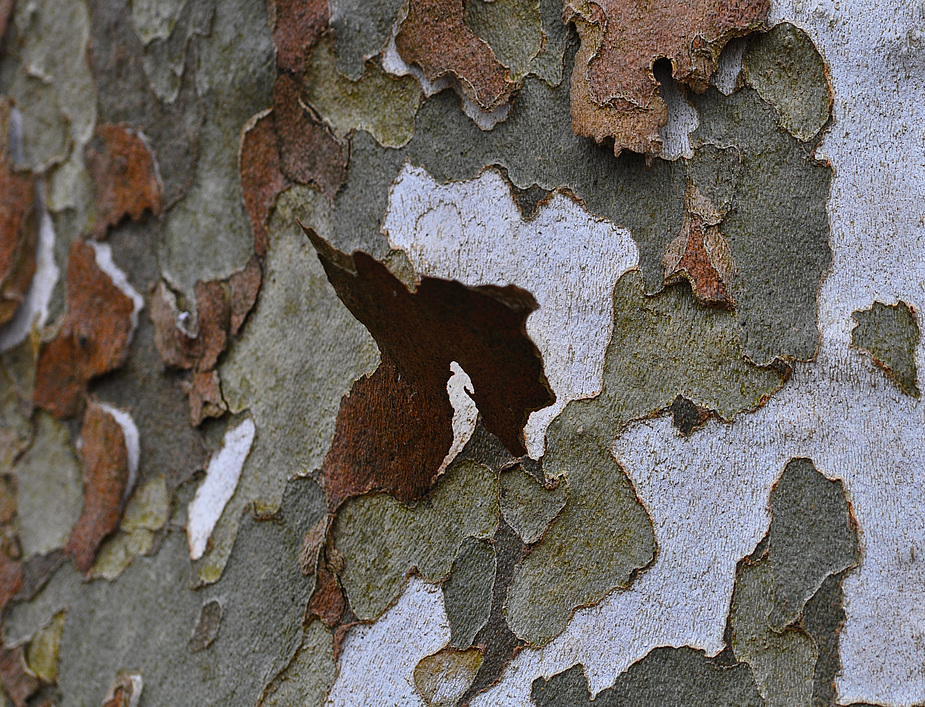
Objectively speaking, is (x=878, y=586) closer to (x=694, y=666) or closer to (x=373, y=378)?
(x=694, y=666)

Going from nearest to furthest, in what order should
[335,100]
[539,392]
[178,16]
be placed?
[539,392], [335,100], [178,16]

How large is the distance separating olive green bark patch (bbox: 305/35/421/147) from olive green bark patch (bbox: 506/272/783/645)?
29 cm

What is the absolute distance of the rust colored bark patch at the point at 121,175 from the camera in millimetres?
1071

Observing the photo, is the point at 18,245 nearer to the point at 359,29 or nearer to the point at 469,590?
the point at 359,29

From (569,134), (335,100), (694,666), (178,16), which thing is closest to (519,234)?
(569,134)

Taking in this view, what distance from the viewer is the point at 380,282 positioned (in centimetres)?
66

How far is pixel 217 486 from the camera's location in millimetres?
948

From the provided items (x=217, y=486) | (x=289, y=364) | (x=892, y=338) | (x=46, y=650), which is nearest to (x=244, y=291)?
(x=289, y=364)

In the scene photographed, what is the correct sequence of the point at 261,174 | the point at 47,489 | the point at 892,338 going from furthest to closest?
1. the point at 47,489
2. the point at 261,174
3. the point at 892,338

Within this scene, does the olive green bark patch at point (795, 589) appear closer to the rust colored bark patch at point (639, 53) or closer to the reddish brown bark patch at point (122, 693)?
the rust colored bark patch at point (639, 53)

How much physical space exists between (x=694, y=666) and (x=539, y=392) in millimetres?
301

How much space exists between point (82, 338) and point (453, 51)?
2.16 ft

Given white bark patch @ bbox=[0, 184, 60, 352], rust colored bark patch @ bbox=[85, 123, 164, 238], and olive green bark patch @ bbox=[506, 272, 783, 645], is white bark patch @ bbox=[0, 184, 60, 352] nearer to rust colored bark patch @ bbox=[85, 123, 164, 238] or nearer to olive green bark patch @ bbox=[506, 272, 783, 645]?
rust colored bark patch @ bbox=[85, 123, 164, 238]

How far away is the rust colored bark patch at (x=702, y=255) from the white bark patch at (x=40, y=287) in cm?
92
